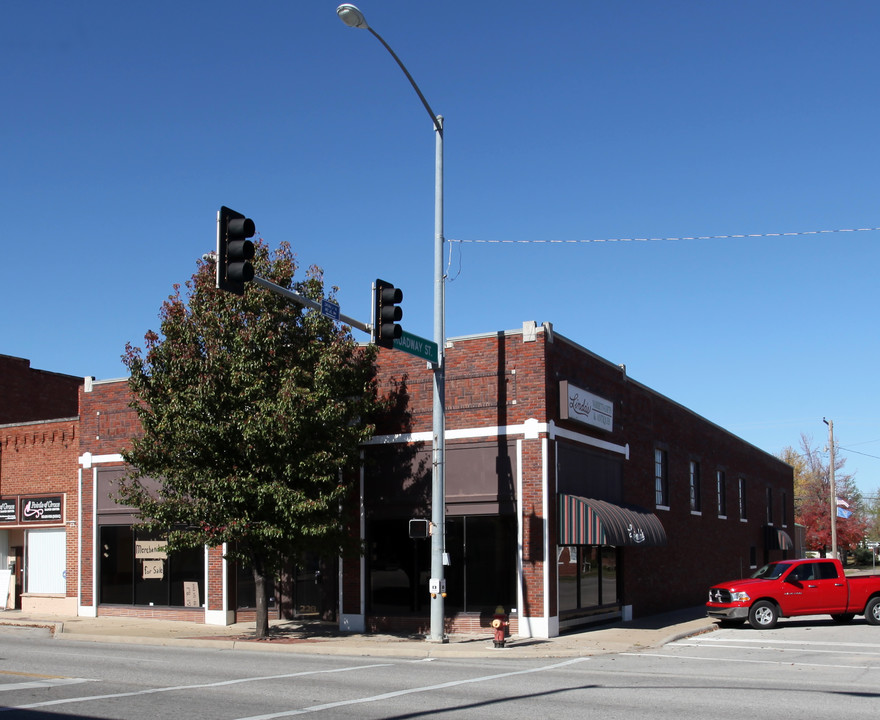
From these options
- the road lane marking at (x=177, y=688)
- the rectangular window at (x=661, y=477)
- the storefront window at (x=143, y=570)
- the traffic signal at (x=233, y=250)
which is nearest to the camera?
the road lane marking at (x=177, y=688)

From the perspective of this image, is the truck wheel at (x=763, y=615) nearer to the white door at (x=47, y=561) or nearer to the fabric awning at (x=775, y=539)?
the white door at (x=47, y=561)

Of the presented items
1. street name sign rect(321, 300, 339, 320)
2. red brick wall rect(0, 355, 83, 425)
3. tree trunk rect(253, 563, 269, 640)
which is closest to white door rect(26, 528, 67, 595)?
red brick wall rect(0, 355, 83, 425)

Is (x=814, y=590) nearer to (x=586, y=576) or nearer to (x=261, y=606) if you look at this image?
(x=586, y=576)

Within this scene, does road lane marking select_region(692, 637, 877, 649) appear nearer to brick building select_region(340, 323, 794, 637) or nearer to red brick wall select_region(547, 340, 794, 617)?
brick building select_region(340, 323, 794, 637)

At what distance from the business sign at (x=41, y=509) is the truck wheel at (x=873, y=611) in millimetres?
21926

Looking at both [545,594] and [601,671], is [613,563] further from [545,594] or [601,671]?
[601,671]

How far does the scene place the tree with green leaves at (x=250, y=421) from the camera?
19062 millimetres

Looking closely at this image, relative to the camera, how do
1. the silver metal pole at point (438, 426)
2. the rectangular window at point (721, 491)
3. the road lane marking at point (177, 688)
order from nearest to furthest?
the road lane marking at point (177, 688) < the silver metal pole at point (438, 426) < the rectangular window at point (721, 491)

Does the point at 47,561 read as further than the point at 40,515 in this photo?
Yes

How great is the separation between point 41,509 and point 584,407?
16.5m

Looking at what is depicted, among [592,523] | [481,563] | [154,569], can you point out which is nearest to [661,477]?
[592,523]

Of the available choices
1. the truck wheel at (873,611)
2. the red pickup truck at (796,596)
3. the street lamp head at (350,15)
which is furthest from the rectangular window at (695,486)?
the street lamp head at (350,15)

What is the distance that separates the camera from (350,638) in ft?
68.0

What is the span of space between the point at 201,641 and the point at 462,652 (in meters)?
6.08
